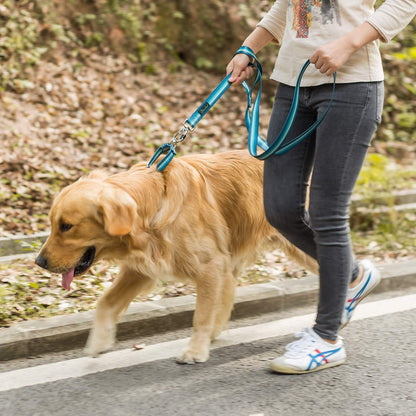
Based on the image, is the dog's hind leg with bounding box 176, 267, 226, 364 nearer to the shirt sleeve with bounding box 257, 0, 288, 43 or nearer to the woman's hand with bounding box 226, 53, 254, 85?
the woman's hand with bounding box 226, 53, 254, 85

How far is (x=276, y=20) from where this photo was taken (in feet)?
11.4

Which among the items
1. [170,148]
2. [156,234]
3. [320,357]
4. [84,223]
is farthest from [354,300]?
[84,223]

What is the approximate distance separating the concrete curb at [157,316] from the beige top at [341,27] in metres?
1.61

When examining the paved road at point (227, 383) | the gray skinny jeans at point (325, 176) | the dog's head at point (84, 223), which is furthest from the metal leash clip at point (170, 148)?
the paved road at point (227, 383)

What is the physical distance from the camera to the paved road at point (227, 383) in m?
2.86

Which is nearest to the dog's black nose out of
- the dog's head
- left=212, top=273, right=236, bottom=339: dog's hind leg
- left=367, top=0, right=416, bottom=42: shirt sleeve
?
the dog's head

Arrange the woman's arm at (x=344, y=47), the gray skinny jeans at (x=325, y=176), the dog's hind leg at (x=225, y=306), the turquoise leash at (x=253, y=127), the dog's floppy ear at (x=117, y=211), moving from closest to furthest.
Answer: the woman's arm at (x=344, y=47)
the gray skinny jeans at (x=325, y=176)
the turquoise leash at (x=253, y=127)
the dog's floppy ear at (x=117, y=211)
the dog's hind leg at (x=225, y=306)

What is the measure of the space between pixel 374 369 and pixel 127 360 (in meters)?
1.28

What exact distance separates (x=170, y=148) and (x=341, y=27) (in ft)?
3.52

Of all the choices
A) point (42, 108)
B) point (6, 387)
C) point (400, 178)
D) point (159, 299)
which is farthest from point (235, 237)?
point (42, 108)

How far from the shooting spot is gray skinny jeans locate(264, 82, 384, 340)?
9.81ft

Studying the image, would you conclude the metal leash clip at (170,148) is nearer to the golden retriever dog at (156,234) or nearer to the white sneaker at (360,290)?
the golden retriever dog at (156,234)

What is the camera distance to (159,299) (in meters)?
4.25

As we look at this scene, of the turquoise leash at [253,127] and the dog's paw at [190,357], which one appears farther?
the dog's paw at [190,357]
